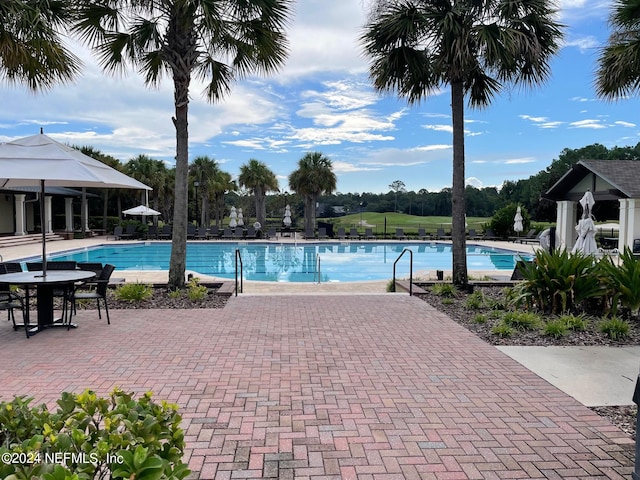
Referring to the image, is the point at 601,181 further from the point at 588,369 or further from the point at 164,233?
the point at 164,233

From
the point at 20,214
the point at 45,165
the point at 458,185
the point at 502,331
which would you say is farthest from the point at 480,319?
the point at 20,214

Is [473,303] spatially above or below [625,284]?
below

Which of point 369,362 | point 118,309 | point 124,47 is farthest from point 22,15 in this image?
point 369,362

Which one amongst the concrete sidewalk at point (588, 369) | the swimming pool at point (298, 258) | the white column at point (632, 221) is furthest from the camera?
the white column at point (632, 221)

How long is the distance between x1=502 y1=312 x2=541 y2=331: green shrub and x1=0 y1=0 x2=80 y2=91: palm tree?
7439mm

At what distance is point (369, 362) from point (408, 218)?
48.0m

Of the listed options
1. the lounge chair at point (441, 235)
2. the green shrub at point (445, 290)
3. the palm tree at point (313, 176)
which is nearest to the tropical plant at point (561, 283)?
the green shrub at point (445, 290)

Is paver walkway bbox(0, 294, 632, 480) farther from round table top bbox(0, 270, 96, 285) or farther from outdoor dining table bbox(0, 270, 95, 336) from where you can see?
round table top bbox(0, 270, 96, 285)

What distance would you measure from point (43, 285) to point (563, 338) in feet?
22.1

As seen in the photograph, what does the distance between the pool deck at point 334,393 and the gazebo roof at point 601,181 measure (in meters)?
15.6

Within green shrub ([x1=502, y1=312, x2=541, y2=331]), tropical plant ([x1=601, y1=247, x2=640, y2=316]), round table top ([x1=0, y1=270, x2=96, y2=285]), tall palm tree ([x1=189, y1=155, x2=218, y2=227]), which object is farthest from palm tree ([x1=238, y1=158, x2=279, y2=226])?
tropical plant ([x1=601, y1=247, x2=640, y2=316])

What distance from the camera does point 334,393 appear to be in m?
3.96

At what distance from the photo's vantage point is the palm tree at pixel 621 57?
302 inches

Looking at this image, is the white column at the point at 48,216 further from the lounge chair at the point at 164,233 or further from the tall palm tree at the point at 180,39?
the tall palm tree at the point at 180,39
